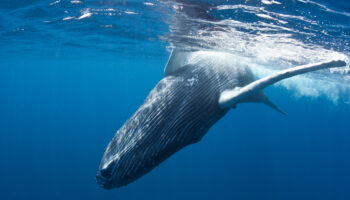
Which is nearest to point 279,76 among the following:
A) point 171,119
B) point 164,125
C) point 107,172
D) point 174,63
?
point 171,119

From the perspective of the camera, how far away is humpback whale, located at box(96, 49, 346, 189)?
3.08 m

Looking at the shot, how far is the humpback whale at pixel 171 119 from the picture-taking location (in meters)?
3.08

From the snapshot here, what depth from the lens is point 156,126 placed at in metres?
3.44

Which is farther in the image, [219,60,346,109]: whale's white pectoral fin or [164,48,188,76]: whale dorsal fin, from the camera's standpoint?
[164,48,188,76]: whale dorsal fin

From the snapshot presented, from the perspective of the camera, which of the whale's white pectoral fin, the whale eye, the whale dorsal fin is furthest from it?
the whale dorsal fin

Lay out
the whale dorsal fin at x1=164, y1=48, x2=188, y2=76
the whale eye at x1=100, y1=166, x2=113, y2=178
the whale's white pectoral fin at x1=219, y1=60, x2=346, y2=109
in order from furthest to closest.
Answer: the whale dorsal fin at x1=164, y1=48, x2=188, y2=76 < the whale's white pectoral fin at x1=219, y1=60, x2=346, y2=109 < the whale eye at x1=100, y1=166, x2=113, y2=178

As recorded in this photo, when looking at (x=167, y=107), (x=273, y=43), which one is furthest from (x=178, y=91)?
(x=273, y=43)

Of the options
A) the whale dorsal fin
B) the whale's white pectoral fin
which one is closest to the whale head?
the whale's white pectoral fin

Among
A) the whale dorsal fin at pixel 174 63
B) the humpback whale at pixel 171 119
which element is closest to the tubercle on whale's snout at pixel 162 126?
the humpback whale at pixel 171 119

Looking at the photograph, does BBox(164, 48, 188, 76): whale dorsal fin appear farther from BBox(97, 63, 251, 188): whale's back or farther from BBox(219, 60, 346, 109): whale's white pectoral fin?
BBox(219, 60, 346, 109): whale's white pectoral fin

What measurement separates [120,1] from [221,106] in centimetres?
775

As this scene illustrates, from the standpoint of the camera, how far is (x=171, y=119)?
3557 millimetres

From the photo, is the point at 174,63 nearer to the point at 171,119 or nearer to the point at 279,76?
the point at 171,119

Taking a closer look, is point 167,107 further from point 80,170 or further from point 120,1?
point 80,170
